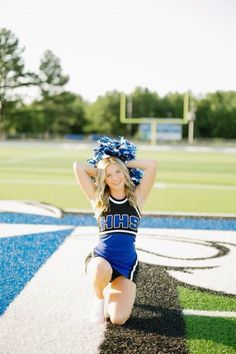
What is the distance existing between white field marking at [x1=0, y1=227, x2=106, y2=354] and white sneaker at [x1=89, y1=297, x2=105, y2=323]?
3cm

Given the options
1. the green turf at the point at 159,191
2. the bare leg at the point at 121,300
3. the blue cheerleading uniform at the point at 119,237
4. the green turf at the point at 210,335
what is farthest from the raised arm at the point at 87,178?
the green turf at the point at 159,191

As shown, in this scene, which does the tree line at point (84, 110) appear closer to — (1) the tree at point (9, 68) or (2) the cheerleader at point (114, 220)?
(1) the tree at point (9, 68)

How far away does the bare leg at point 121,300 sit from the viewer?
2777 mm

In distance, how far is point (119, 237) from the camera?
2998 mm

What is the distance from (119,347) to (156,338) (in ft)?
0.76

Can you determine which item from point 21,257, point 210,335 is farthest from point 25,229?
point 210,335

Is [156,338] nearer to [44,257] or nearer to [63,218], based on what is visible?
[44,257]

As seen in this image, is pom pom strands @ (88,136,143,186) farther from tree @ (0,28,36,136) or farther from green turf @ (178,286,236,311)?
tree @ (0,28,36,136)

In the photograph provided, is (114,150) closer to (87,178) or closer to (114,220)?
(87,178)

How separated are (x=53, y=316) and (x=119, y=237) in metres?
0.61

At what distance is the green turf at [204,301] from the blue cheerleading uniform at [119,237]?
1.44 feet

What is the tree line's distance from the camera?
53125 millimetres

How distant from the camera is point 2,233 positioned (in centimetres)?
519

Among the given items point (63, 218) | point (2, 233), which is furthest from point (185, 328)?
point (63, 218)
